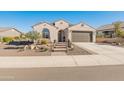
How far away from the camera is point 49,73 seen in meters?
7.77

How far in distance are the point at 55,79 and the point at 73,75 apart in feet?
2.99

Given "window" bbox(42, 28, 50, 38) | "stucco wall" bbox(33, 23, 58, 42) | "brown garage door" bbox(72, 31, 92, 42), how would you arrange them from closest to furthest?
"stucco wall" bbox(33, 23, 58, 42)
"window" bbox(42, 28, 50, 38)
"brown garage door" bbox(72, 31, 92, 42)

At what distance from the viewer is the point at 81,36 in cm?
3069

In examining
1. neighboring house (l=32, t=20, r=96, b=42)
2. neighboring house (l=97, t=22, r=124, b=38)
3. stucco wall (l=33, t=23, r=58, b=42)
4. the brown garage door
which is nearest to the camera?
stucco wall (l=33, t=23, r=58, b=42)

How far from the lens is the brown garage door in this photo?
99.8 ft

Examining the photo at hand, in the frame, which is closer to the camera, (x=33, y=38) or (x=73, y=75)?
(x=73, y=75)

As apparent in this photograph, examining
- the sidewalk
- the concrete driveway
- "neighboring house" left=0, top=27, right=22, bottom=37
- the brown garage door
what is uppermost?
"neighboring house" left=0, top=27, right=22, bottom=37

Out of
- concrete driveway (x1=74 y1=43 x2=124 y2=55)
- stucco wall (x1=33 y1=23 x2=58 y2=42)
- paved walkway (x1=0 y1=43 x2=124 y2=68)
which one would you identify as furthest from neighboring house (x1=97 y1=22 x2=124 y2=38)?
paved walkway (x1=0 y1=43 x2=124 y2=68)

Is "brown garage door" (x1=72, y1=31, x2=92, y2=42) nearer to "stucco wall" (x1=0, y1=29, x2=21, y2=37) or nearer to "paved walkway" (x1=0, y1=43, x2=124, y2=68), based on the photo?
"stucco wall" (x1=0, y1=29, x2=21, y2=37)

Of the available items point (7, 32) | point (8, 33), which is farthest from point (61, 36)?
point (7, 32)

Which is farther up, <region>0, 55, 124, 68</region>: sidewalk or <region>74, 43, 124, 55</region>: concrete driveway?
<region>0, 55, 124, 68</region>: sidewalk
